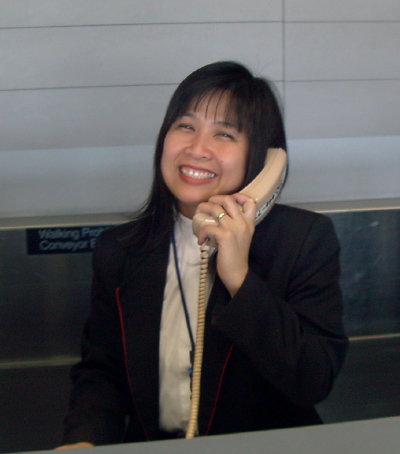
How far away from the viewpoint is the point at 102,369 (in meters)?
1.11

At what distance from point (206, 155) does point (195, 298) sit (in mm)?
249

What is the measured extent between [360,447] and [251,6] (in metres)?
1.38

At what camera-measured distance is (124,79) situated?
1566 mm

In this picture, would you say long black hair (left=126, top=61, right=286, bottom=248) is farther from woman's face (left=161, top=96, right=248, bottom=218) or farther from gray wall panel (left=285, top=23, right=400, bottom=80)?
gray wall panel (left=285, top=23, right=400, bottom=80)

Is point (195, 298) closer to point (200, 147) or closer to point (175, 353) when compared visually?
point (175, 353)

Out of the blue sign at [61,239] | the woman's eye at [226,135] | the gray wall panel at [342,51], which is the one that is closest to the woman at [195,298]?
the woman's eye at [226,135]

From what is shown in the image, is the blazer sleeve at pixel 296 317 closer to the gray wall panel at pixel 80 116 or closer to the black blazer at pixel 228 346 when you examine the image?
the black blazer at pixel 228 346

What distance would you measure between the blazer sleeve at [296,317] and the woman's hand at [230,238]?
0.07 feet

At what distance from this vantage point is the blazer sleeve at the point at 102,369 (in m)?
1.01

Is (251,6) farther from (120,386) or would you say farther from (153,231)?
(120,386)

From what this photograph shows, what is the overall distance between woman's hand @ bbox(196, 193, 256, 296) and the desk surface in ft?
1.58

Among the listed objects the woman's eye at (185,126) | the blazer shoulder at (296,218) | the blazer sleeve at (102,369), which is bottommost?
the blazer sleeve at (102,369)

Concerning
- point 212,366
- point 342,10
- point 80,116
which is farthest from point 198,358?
point 342,10

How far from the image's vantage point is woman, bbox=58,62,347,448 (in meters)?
1.00
